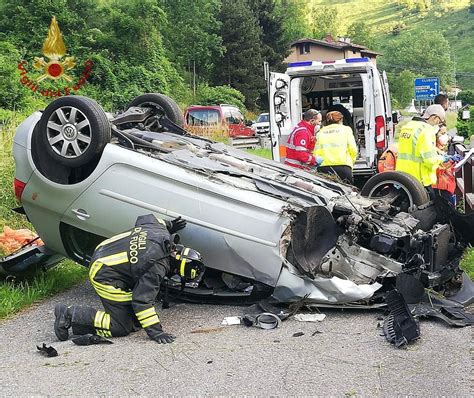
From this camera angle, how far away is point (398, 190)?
6.33 metres

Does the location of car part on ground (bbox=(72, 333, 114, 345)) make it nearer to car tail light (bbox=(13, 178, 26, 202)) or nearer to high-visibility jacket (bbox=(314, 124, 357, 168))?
car tail light (bbox=(13, 178, 26, 202))

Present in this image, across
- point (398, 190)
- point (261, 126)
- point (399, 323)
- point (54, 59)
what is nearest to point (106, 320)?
point (399, 323)

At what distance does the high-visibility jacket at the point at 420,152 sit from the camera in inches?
275

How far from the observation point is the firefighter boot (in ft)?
16.0

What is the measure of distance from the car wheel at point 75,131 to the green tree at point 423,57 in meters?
99.8

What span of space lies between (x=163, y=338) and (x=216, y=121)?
18955 millimetres

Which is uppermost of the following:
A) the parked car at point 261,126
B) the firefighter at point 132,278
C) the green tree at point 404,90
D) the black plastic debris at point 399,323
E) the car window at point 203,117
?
the firefighter at point 132,278

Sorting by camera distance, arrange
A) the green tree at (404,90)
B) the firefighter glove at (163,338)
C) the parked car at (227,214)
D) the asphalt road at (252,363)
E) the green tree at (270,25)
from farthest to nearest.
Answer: the green tree at (404,90), the green tree at (270,25), the parked car at (227,214), the firefighter glove at (163,338), the asphalt road at (252,363)

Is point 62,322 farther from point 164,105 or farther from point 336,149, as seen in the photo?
point 336,149

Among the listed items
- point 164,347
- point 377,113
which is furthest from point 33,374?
point 377,113

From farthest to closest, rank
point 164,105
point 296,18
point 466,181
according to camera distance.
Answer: point 296,18
point 466,181
point 164,105

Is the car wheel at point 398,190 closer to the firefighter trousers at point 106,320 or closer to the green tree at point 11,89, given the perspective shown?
the firefighter trousers at point 106,320

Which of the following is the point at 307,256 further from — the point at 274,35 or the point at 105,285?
the point at 274,35

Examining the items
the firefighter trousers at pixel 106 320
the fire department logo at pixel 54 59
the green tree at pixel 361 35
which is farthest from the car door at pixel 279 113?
the green tree at pixel 361 35
